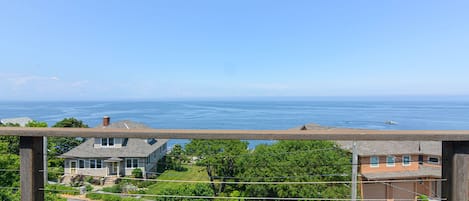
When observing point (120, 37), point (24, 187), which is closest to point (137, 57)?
point (120, 37)

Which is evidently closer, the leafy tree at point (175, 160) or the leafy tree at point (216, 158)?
the leafy tree at point (175, 160)

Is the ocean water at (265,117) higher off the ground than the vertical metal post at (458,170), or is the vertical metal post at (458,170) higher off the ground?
the vertical metal post at (458,170)

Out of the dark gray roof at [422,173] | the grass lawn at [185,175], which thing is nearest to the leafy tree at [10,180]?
the grass lawn at [185,175]

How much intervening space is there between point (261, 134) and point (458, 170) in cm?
77

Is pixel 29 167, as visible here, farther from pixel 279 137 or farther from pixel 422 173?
pixel 422 173

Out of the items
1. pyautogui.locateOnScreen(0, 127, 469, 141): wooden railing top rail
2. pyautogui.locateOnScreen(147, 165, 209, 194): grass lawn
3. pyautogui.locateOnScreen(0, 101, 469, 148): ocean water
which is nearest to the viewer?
pyautogui.locateOnScreen(0, 127, 469, 141): wooden railing top rail

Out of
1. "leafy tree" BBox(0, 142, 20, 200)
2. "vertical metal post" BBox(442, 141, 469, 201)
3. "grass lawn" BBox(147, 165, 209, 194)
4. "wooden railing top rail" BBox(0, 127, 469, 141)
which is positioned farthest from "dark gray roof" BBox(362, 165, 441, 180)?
"leafy tree" BBox(0, 142, 20, 200)

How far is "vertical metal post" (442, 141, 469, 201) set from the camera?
3.44ft

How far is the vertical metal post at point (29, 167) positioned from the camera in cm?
109

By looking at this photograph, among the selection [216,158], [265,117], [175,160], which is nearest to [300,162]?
[216,158]

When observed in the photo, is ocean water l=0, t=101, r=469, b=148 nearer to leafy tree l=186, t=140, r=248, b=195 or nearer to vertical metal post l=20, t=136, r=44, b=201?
leafy tree l=186, t=140, r=248, b=195

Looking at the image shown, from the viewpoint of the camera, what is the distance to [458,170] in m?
1.05

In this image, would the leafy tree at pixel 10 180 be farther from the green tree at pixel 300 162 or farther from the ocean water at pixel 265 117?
the ocean water at pixel 265 117

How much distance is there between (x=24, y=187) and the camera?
110 cm
